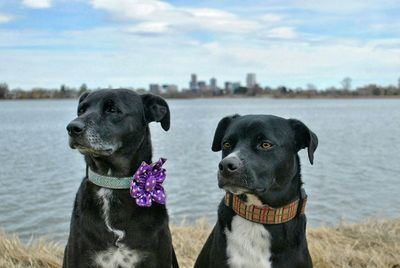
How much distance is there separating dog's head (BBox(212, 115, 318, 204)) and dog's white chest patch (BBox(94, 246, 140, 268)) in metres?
0.95

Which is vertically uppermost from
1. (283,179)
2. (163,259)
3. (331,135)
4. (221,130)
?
(221,130)

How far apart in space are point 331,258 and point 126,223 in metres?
3.07

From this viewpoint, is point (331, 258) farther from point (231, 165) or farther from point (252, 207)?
point (231, 165)

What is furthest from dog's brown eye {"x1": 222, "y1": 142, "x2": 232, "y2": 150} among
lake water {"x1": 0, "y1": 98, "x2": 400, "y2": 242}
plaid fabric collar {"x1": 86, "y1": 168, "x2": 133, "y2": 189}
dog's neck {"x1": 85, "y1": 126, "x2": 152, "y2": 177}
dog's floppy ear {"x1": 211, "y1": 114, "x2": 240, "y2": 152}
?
lake water {"x1": 0, "y1": 98, "x2": 400, "y2": 242}

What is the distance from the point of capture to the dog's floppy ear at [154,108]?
4.98 meters

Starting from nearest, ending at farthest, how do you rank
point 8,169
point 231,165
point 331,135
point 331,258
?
point 231,165 → point 331,258 → point 8,169 → point 331,135

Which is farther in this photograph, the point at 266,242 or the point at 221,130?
the point at 221,130

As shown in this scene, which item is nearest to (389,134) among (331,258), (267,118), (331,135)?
(331,135)

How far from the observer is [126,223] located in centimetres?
462

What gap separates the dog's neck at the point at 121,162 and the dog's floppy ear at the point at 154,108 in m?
0.20

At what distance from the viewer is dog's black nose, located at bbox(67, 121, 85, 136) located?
4422 mm

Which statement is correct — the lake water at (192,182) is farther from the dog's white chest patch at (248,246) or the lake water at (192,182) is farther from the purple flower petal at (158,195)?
the dog's white chest patch at (248,246)

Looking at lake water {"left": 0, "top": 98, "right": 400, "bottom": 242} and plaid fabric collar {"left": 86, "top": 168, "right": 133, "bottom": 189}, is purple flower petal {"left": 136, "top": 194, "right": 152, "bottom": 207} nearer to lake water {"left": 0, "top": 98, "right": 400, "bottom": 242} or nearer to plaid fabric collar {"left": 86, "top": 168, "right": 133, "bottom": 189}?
plaid fabric collar {"left": 86, "top": 168, "right": 133, "bottom": 189}

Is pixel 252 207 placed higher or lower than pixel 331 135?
higher
